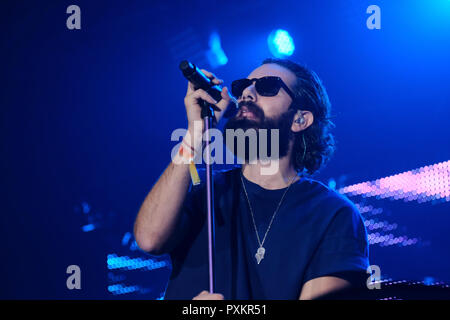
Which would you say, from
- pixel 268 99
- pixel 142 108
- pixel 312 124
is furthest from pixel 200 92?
pixel 142 108

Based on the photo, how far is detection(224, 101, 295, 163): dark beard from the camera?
2037 mm

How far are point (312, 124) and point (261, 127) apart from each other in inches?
19.2

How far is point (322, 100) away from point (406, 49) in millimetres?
778

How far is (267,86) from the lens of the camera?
7.02 feet

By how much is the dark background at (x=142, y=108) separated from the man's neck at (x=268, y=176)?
24.5 inches

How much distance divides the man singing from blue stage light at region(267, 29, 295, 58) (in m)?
0.50

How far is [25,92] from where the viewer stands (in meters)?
2.61

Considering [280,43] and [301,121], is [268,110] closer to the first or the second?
[301,121]

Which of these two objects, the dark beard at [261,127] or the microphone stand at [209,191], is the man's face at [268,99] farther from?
the microphone stand at [209,191]

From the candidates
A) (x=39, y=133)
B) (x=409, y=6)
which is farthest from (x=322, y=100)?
(x=39, y=133)

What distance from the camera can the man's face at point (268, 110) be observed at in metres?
2.05

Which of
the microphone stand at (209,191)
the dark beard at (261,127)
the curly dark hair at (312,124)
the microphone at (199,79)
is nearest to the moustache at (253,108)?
the dark beard at (261,127)

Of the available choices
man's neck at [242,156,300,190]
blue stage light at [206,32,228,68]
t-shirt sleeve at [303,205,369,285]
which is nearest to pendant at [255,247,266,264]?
t-shirt sleeve at [303,205,369,285]

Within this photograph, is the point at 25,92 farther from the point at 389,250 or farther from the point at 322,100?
the point at 389,250
